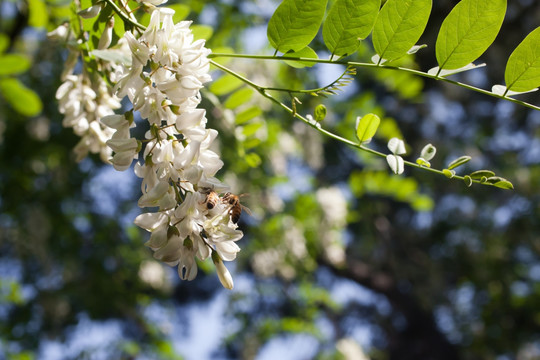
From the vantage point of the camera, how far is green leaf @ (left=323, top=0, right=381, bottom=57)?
0.57 meters

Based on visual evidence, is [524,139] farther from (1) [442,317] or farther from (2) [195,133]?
(2) [195,133]

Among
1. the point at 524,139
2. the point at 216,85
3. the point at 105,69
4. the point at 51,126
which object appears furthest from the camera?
the point at 524,139

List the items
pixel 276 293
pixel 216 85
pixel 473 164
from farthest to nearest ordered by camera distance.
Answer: pixel 473 164 < pixel 276 293 < pixel 216 85

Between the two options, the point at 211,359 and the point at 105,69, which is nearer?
the point at 105,69

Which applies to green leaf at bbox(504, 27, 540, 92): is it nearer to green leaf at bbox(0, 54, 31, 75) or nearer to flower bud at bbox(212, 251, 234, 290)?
flower bud at bbox(212, 251, 234, 290)

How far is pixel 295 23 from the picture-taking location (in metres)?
0.61

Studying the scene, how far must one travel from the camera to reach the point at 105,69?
74 centimetres

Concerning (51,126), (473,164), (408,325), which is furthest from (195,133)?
(408,325)

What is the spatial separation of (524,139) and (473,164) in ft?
3.65

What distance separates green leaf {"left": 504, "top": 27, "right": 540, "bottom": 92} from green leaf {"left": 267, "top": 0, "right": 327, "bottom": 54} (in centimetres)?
23

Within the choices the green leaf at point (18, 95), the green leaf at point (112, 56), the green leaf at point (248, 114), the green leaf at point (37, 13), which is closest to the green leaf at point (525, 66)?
the green leaf at point (112, 56)

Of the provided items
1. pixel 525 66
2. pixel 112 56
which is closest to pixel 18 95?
pixel 112 56

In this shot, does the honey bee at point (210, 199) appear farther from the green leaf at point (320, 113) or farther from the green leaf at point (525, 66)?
the green leaf at point (525, 66)

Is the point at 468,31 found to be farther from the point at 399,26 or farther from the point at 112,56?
the point at 112,56
